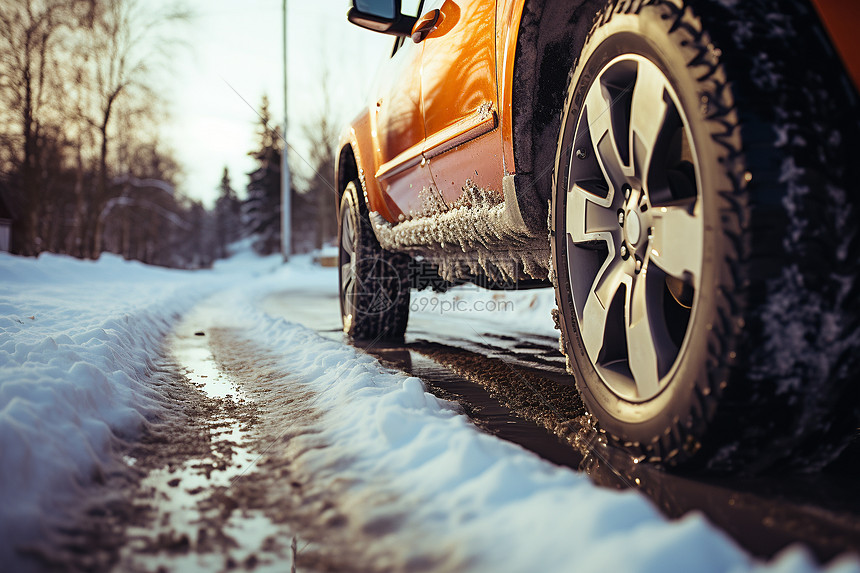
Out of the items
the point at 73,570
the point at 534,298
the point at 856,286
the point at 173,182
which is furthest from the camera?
the point at 173,182

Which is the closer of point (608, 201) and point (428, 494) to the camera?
point (428, 494)

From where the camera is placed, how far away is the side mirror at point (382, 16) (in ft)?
9.98

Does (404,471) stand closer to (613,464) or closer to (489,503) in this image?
(489,503)

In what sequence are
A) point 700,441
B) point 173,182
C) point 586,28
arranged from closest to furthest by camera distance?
point 700,441
point 586,28
point 173,182

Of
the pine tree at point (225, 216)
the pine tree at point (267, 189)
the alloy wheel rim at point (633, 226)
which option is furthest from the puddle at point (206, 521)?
the pine tree at point (225, 216)

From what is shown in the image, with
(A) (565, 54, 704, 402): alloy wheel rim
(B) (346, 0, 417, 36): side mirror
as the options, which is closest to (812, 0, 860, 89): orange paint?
(A) (565, 54, 704, 402): alloy wheel rim

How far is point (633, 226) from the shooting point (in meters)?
1.51

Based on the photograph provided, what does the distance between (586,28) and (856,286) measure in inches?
52.0

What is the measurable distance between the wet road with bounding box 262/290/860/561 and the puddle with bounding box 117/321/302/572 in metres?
0.79

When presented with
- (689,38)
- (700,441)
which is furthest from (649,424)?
(689,38)

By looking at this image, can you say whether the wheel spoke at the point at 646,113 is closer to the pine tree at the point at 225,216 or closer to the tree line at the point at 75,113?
the tree line at the point at 75,113

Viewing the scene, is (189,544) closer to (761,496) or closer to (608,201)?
(761,496)

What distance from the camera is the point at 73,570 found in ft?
3.25

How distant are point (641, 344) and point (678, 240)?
290mm
